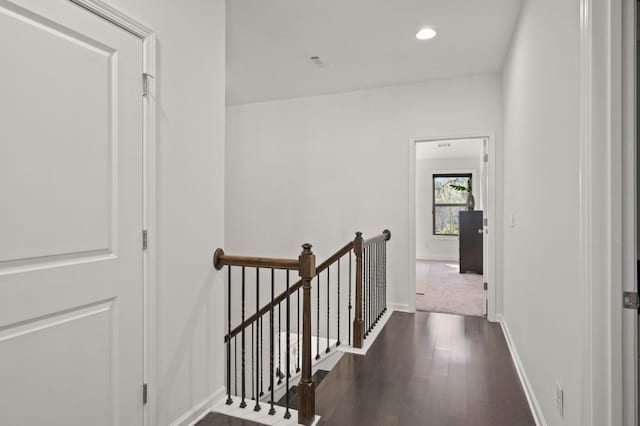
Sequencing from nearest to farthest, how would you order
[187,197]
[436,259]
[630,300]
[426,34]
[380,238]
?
[630,300] → [187,197] → [426,34] → [380,238] → [436,259]

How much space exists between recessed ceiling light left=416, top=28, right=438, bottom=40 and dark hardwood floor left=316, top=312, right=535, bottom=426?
2605 mm

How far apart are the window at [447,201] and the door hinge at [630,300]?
8.19 metres

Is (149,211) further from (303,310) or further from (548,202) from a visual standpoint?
(548,202)

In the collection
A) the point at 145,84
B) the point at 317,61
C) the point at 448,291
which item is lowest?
the point at 448,291

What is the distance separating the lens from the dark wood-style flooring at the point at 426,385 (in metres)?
2.12

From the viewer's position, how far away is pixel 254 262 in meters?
2.18

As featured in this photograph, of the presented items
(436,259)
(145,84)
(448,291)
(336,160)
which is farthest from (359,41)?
(436,259)

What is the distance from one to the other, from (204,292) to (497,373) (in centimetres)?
213

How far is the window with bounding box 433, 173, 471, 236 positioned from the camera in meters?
9.04

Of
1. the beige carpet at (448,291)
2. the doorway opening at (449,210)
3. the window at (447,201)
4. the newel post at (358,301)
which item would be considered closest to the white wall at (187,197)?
the newel post at (358,301)

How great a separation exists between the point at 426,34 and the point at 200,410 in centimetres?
315

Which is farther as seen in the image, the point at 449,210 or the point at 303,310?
the point at 449,210

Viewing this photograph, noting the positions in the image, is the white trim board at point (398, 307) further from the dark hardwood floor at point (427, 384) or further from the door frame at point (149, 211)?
the door frame at point (149, 211)

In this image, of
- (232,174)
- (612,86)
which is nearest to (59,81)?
(612,86)
